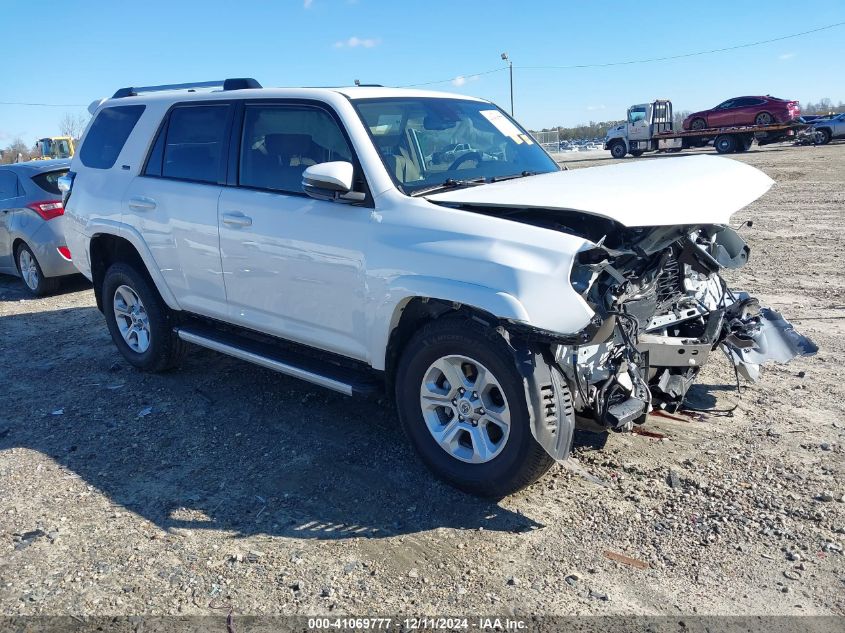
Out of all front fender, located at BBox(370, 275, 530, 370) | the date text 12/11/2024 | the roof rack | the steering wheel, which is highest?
the roof rack

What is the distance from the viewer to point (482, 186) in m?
4.17

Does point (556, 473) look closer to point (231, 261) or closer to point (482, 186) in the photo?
point (482, 186)

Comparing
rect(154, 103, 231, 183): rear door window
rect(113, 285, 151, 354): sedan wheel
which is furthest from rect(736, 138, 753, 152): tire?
rect(113, 285, 151, 354): sedan wheel

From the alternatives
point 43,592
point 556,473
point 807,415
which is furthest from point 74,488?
point 807,415

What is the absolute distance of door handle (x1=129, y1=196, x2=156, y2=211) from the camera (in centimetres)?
538

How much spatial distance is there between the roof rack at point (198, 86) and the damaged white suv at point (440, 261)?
0.31 ft

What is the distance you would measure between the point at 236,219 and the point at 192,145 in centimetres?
94

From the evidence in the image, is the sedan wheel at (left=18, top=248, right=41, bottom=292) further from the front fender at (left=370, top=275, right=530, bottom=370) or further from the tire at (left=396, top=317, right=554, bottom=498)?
the tire at (left=396, top=317, right=554, bottom=498)

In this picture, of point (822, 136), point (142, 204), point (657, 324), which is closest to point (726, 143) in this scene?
point (822, 136)

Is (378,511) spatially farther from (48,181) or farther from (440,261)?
(48,181)

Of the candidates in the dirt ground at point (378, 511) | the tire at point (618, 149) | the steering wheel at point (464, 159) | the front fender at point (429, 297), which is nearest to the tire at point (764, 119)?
the tire at point (618, 149)

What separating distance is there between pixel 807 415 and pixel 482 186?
258 cm

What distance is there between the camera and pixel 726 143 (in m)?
32.2

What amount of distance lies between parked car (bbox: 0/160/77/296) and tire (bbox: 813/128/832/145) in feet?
110
